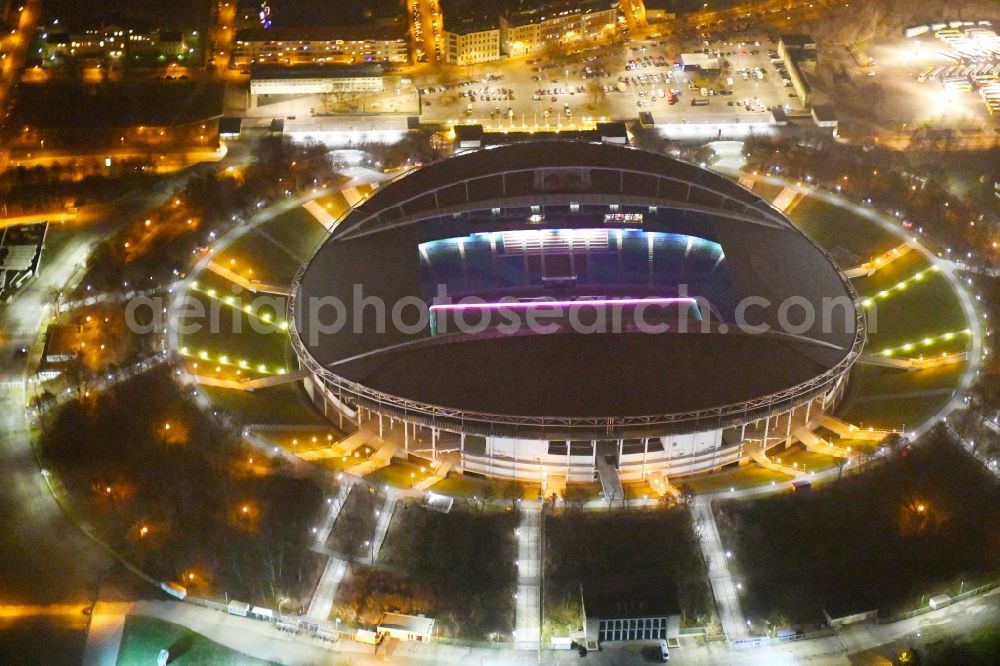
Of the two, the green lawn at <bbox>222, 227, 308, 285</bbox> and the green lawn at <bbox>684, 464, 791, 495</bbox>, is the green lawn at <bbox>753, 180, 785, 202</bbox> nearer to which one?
the green lawn at <bbox>684, 464, 791, 495</bbox>

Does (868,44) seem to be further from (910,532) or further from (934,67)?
(910,532)

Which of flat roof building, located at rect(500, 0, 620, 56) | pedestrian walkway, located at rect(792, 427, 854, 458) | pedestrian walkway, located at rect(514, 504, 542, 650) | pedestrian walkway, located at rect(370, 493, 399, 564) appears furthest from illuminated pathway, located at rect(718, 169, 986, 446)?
flat roof building, located at rect(500, 0, 620, 56)

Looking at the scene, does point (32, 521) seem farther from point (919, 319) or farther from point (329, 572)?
point (919, 319)

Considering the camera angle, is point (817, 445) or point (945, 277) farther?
point (945, 277)

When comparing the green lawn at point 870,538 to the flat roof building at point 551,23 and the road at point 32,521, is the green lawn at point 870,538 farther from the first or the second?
the flat roof building at point 551,23

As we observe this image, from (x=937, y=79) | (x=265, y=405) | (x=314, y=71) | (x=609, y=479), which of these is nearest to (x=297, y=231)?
(x=265, y=405)
